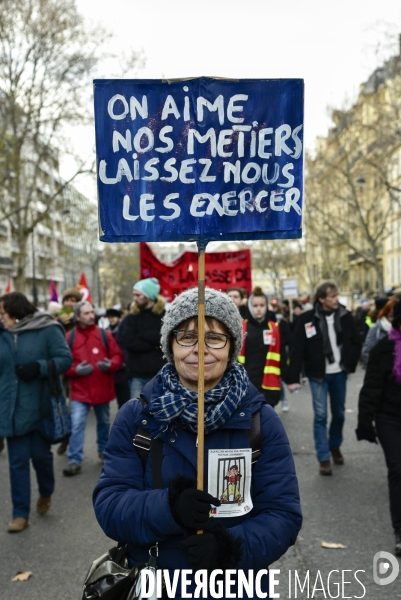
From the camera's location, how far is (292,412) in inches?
429

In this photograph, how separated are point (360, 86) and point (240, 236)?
Result: 26641 mm

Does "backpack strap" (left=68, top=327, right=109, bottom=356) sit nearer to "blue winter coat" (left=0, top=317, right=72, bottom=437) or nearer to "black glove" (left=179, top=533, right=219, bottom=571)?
"blue winter coat" (left=0, top=317, right=72, bottom=437)

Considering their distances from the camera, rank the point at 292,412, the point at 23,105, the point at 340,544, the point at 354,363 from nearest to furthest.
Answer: the point at 340,544, the point at 354,363, the point at 292,412, the point at 23,105

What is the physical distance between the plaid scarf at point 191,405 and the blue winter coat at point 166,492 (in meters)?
0.04

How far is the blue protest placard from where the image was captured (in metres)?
2.56

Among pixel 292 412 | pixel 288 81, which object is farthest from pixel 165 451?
pixel 292 412

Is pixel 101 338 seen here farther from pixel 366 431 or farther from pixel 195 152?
pixel 195 152

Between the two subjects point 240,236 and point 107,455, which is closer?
point 107,455

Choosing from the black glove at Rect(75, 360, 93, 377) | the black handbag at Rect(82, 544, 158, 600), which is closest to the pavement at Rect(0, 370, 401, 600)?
the black glove at Rect(75, 360, 93, 377)

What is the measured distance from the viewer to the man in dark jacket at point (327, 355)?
7027 millimetres

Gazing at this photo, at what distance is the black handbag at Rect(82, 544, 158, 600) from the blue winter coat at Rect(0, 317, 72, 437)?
3.13m

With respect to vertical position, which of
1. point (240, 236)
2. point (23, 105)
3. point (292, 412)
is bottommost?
point (292, 412)

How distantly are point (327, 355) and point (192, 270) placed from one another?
358cm

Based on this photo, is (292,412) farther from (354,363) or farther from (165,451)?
(165,451)
